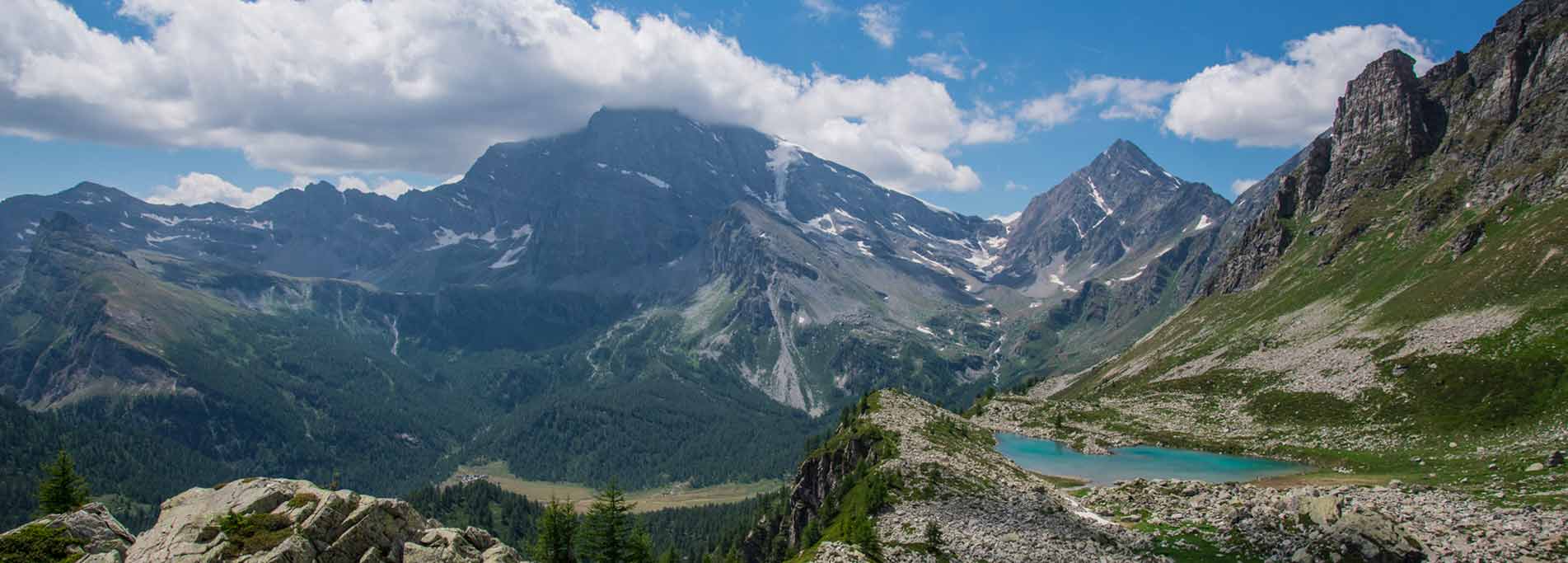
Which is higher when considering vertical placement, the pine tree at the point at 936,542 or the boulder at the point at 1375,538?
the boulder at the point at 1375,538

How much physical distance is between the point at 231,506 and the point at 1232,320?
205m

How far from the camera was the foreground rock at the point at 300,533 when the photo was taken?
35.3m

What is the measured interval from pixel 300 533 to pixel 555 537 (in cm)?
3099

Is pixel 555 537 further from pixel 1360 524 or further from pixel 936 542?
pixel 1360 524

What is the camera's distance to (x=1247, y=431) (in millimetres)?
108500

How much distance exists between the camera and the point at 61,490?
6244 cm

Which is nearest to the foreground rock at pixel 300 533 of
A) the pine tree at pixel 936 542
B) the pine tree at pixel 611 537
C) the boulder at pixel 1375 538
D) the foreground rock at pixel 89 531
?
the foreground rock at pixel 89 531

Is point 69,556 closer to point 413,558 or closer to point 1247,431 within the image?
point 413,558

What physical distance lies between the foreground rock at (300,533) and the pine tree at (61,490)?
30403 millimetres

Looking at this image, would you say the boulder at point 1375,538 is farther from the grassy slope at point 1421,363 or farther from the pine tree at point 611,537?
the pine tree at point 611,537

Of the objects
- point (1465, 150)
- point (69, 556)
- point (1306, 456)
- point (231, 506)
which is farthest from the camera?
point (1465, 150)

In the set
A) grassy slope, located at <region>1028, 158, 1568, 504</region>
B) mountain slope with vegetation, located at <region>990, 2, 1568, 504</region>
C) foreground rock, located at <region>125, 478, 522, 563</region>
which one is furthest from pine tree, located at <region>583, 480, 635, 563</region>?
grassy slope, located at <region>1028, 158, 1568, 504</region>

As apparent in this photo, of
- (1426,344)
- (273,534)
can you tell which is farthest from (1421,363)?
(273,534)

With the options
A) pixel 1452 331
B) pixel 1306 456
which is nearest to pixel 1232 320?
pixel 1452 331
